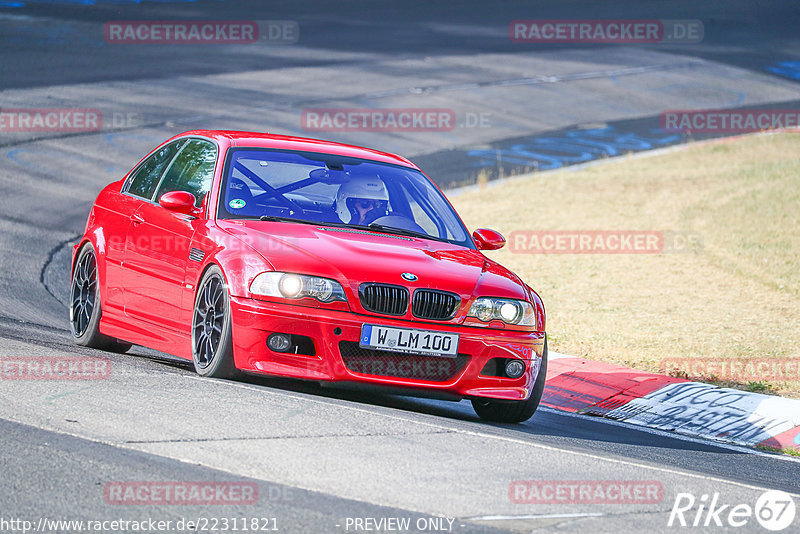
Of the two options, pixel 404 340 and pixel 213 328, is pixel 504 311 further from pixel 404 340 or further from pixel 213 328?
pixel 213 328

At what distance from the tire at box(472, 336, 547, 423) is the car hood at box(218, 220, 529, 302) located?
22.3 inches

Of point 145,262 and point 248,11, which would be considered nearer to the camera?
point 145,262

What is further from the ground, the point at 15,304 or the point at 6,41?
the point at 6,41

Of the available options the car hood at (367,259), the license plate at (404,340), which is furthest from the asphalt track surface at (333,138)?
the car hood at (367,259)

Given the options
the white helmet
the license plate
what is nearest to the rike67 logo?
the license plate

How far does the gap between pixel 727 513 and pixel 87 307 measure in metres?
5.16

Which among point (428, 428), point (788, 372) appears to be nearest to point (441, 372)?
point (428, 428)

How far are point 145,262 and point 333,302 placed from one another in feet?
5.83

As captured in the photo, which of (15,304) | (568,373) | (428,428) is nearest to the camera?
(428,428)

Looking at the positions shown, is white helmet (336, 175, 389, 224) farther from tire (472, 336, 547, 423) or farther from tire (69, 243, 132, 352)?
tire (69, 243, 132, 352)

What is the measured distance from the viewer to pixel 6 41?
1147 inches

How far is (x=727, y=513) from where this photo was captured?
5.67 meters

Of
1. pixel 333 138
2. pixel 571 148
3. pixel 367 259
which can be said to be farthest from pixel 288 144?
pixel 571 148

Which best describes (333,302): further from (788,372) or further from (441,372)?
(788,372)
